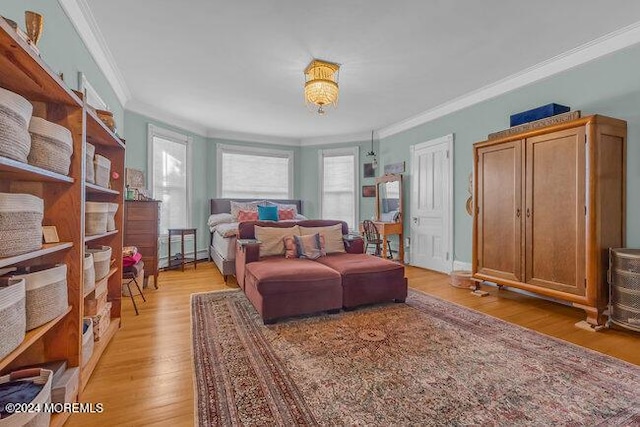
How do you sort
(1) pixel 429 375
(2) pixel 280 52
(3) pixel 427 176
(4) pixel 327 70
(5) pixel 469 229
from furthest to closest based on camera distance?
(3) pixel 427 176, (5) pixel 469 229, (4) pixel 327 70, (2) pixel 280 52, (1) pixel 429 375

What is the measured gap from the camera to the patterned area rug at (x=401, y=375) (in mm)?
1510

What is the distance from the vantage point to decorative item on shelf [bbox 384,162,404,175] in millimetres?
5652

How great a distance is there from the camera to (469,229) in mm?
4301

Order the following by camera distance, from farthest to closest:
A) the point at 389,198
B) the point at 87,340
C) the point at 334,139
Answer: the point at 334,139, the point at 389,198, the point at 87,340

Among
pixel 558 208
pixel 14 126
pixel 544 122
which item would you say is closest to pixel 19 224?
pixel 14 126

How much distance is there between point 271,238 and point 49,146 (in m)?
2.35

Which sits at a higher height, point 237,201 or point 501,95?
point 501,95

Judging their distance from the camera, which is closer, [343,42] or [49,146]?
[49,146]

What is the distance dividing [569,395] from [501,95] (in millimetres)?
3454

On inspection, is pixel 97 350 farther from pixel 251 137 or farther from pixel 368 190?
pixel 368 190

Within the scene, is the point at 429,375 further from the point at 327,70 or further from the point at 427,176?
the point at 427,176

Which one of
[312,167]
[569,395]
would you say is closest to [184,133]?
[312,167]

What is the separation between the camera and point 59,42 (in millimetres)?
2207

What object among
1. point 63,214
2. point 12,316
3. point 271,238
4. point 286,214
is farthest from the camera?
point 286,214
